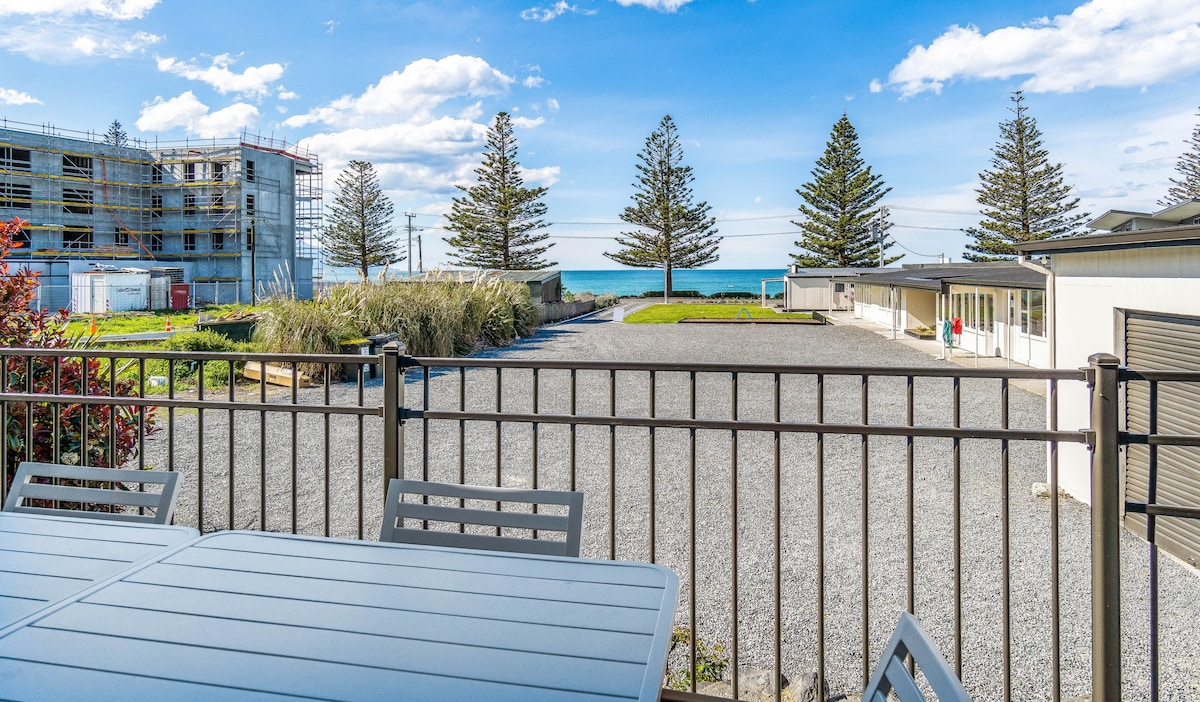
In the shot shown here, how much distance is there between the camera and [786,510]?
16.8 ft

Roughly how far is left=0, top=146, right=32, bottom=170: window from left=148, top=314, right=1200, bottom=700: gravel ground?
3034cm

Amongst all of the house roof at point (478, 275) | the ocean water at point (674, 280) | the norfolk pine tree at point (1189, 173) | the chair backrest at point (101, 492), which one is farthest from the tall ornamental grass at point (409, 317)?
the ocean water at point (674, 280)

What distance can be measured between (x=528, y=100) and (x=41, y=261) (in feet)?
70.6

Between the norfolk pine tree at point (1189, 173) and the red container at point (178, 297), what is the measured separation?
Result: 1487 inches

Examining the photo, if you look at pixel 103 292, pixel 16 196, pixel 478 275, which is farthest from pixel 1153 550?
pixel 16 196

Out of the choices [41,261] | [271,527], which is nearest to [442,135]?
[41,261]

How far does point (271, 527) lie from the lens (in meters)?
4.58

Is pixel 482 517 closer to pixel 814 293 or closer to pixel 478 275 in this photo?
pixel 478 275

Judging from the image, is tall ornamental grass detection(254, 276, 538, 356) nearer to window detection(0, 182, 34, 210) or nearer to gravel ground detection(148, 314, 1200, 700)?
gravel ground detection(148, 314, 1200, 700)

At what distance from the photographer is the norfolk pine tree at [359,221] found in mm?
35500

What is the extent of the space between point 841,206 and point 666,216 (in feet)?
28.0

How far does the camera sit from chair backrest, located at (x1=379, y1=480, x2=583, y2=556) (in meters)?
1.50

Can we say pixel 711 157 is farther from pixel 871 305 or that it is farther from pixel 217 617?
pixel 217 617

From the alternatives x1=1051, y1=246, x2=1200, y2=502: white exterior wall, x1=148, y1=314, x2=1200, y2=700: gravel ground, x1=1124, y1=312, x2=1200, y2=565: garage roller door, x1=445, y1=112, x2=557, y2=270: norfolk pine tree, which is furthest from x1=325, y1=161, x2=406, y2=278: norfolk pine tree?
x1=1124, y1=312, x2=1200, y2=565: garage roller door
